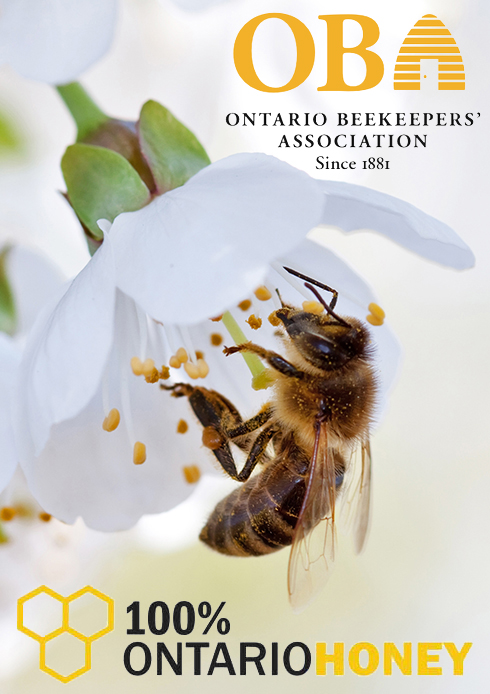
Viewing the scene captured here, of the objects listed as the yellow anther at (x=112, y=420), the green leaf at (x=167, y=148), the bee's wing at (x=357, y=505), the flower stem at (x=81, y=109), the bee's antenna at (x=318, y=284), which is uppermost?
the flower stem at (x=81, y=109)

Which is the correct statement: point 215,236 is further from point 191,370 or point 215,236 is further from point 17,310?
point 17,310

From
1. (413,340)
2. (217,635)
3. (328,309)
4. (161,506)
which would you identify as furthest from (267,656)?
(413,340)

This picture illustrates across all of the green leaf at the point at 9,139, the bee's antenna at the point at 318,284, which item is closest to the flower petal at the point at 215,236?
the bee's antenna at the point at 318,284

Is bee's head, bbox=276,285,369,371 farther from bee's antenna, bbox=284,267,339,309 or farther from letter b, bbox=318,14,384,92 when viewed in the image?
letter b, bbox=318,14,384,92

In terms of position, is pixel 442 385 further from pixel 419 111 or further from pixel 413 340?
pixel 419 111

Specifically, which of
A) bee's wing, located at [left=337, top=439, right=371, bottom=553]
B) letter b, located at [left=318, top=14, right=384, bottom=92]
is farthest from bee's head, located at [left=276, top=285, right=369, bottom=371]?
→ letter b, located at [left=318, top=14, right=384, bottom=92]

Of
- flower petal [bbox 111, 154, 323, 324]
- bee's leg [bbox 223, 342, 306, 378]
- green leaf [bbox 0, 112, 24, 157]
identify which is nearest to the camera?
flower petal [bbox 111, 154, 323, 324]

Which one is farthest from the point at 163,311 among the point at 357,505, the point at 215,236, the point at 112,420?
the point at 357,505

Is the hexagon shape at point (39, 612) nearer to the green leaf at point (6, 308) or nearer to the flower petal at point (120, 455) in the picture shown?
the flower petal at point (120, 455)
